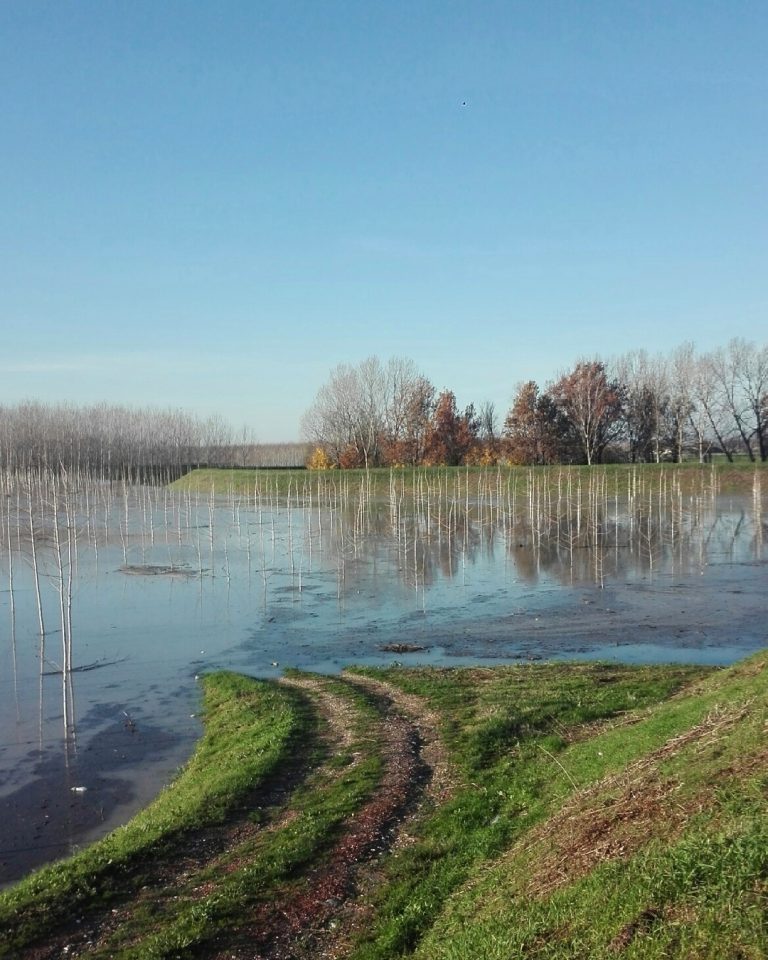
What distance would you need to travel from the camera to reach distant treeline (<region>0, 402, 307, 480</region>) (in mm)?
75938

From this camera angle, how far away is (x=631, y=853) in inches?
213

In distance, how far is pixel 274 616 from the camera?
22797mm

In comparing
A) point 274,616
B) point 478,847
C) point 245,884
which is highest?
point 478,847

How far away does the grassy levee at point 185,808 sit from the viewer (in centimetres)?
728

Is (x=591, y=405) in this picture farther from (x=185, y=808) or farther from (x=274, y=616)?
(x=185, y=808)

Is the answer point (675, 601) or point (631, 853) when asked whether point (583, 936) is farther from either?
point (675, 601)

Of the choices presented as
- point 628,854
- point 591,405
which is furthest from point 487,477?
point 628,854

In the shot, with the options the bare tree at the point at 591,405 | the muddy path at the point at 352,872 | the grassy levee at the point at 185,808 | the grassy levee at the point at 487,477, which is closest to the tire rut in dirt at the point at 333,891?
the muddy path at the point at 352,872

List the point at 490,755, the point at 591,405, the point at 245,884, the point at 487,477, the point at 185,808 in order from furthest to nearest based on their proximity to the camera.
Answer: the point at 591,405 → the point at 487,477 → the point at 490,755 → the point at 185,808 → the point at 245,884

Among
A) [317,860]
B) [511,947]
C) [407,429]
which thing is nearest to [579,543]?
[317,860]

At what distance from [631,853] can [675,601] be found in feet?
63.6

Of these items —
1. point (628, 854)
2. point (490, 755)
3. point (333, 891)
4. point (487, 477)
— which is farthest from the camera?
point (487, 477)

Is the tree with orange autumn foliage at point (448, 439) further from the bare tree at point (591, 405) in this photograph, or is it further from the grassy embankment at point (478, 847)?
the grassy embankment at point (478, 847)

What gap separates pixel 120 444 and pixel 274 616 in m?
70.3
